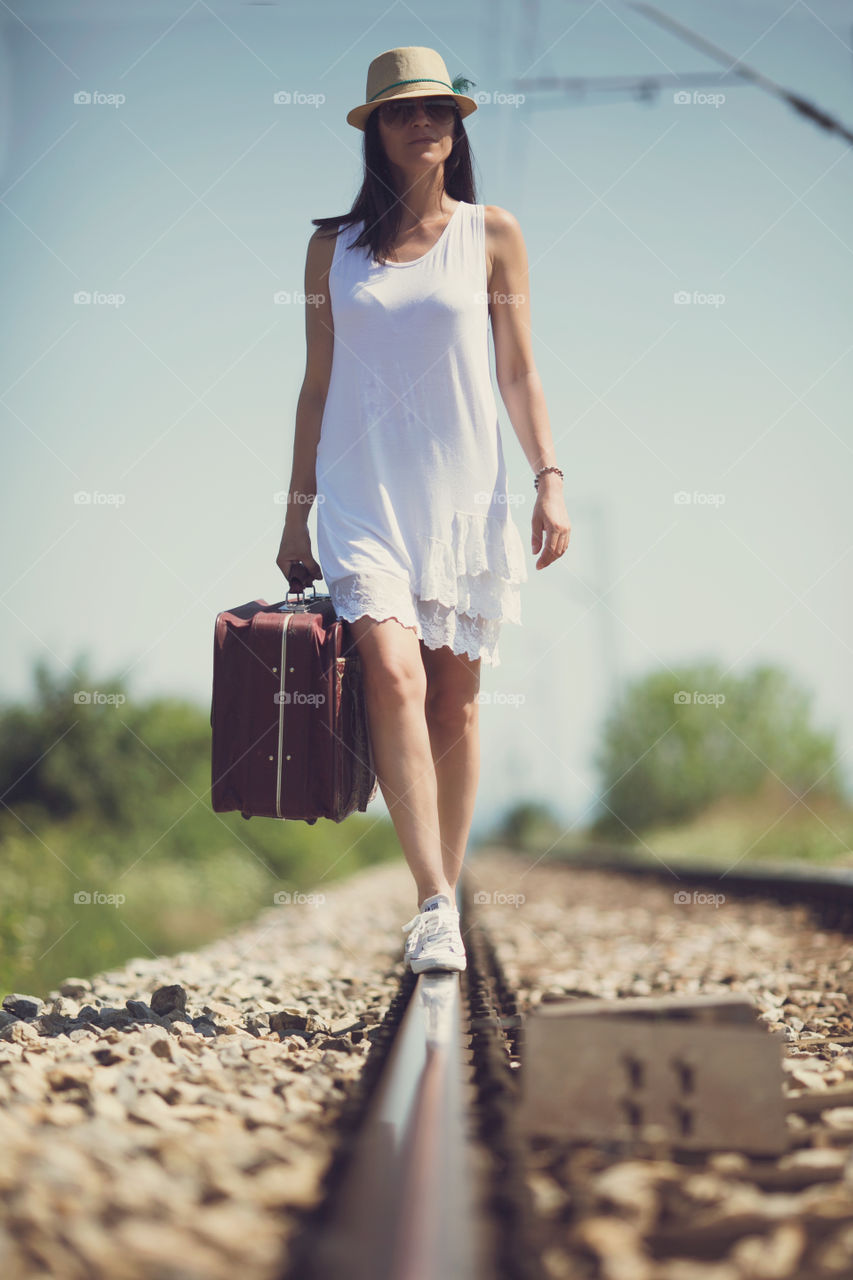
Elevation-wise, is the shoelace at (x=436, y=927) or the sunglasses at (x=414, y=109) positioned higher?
the sunglasses at (x=414, y=109)

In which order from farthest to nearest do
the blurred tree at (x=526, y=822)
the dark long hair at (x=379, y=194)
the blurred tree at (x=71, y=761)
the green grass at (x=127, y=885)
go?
1. the blurred tree at (x=526, y=822)
2. the blurred tree at (x=71, y=761)
3. the green grass at (x=127, y=885)
4. the dark long hair at (x=379, y=194)

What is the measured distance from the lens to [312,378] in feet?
10.6

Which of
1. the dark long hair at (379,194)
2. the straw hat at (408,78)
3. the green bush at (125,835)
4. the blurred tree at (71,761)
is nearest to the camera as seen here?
the straw hat at (408,78)

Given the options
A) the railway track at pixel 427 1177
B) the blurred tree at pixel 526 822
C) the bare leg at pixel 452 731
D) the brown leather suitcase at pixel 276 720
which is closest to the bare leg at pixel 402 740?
the brown leather suitcase at pixel 276 720

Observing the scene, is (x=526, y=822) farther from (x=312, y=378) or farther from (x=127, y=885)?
(x=312, y=378)

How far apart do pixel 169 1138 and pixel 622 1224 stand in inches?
22.0

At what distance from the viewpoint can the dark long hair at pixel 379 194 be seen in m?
3.14

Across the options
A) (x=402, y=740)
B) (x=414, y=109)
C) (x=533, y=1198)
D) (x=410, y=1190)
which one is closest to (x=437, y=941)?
(x=402, y=740)

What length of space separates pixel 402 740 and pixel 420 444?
766 mm

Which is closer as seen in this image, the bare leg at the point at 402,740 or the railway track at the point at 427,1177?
the railway track at the point at 427,1177

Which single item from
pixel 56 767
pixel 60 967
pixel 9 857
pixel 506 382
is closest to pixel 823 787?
pixel 56 767

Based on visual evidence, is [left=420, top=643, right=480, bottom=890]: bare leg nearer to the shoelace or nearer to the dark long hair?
the shoelace

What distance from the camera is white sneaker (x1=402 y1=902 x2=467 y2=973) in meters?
2.71

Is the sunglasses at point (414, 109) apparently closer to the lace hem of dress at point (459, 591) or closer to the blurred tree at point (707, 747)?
the lace hem of dress at point (459, 591)
